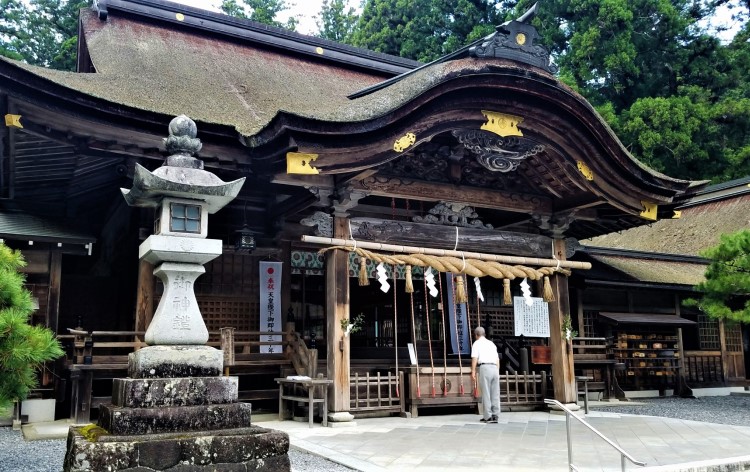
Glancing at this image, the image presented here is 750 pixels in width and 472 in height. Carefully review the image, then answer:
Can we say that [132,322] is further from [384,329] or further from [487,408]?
[487,408]

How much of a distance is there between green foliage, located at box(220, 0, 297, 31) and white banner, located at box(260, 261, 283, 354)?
2401 centimetres

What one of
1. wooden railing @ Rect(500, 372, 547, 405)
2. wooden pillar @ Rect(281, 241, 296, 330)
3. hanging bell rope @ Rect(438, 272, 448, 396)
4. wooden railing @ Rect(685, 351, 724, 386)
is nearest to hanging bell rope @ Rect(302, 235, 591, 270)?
hanging bell rope @ Rect(438, 272, 448, 396)

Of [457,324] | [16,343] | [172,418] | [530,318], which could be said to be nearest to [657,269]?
[530,318]

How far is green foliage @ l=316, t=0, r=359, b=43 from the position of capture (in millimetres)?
35375

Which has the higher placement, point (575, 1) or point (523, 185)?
point (575, 1)

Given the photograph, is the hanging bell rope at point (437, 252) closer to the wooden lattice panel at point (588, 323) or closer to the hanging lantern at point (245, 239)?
the hanging lantern at point (245, 239)

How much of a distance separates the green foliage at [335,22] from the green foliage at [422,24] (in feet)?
13.6

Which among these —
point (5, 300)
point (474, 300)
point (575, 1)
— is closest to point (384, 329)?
point (474, 300)

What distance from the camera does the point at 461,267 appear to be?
364 inches

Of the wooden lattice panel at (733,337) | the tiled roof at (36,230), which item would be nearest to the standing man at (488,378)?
the tiled roof at (36,230)

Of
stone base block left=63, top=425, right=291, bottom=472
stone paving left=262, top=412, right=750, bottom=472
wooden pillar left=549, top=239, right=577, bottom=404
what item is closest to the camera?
stone base block left=63, top=425, right=291, bottom=472

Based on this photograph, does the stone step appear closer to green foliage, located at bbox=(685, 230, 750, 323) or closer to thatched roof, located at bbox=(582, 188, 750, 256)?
green foliage, located at bbox=(685, 230, 750, 323)

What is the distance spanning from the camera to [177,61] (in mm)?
11625

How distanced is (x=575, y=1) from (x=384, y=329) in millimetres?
19507
